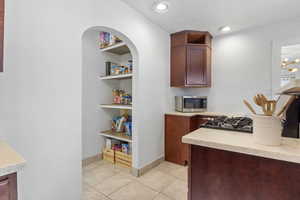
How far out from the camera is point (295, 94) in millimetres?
899

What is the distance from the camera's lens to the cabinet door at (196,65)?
2.71 meters

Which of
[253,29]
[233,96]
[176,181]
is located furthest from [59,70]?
[253,29]

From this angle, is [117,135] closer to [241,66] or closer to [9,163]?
[9,163]

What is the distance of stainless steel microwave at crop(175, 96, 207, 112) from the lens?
2.69 meters

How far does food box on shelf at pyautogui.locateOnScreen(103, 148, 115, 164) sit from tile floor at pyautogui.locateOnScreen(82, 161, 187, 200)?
164 millimetres

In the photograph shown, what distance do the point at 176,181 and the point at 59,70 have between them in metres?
1.92

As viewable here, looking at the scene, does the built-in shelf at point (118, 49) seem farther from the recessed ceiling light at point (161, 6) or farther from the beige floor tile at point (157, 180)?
the beige floor tile at point (157, 180)

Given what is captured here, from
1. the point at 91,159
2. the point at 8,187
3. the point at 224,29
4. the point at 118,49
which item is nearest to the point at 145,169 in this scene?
the point at 91,159

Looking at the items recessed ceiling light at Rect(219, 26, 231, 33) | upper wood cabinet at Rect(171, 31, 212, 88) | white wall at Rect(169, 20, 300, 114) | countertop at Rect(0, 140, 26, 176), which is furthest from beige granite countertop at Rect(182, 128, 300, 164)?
recessed ceiling light at Rect(219, 26, 231, 33)

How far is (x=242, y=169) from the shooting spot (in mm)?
925

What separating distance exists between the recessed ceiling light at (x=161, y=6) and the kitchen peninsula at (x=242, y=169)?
1.68 metres

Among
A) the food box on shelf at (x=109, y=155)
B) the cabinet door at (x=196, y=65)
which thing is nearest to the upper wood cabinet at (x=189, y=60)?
the cabinet door at (x=196, y=65)

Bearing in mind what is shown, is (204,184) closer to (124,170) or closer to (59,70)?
(59,70)

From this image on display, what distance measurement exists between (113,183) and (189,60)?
2.27m
